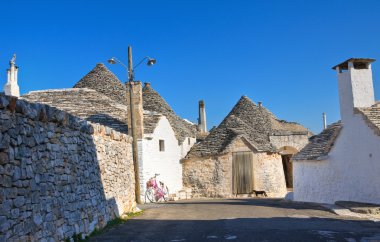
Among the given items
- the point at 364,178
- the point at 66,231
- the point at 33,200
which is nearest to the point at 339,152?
the point at 364,178

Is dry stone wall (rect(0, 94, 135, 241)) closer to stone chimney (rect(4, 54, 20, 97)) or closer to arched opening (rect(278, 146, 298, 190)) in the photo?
stone chimney (rect(4, 54, 20, 97))

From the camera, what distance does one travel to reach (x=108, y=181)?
12.4 metres

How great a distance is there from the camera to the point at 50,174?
305 inches

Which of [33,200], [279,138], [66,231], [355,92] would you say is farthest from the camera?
[279,138]

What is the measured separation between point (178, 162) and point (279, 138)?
1024 centimetres

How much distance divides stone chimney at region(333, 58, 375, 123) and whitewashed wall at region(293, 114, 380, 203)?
521 mm

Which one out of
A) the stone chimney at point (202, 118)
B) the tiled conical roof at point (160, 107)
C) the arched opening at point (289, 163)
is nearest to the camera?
the tiled conical roof at point (160, 107)

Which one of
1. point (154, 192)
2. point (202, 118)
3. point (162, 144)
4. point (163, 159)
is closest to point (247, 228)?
point (154, 192)

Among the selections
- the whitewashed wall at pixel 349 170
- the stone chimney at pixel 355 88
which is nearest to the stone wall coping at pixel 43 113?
the whitewashed wall at pixel 349 170

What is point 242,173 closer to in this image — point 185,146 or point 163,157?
point 185,146

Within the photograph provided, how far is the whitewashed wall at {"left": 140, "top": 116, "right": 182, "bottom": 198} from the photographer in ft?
74.8

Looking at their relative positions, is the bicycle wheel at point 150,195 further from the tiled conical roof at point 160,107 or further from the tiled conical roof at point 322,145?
the tiled conical roof at point 160,107

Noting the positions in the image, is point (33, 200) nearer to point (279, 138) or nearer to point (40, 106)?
point (40, 106)

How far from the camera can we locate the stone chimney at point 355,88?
1655 cm
